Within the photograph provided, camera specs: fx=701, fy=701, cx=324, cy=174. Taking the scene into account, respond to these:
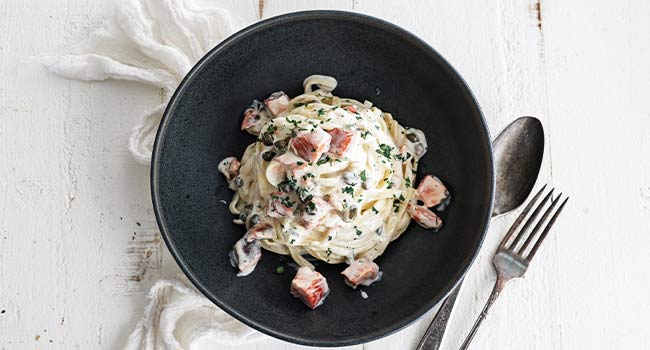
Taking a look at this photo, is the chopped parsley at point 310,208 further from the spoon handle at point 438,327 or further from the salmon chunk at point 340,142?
the spoon handle at point 438,327

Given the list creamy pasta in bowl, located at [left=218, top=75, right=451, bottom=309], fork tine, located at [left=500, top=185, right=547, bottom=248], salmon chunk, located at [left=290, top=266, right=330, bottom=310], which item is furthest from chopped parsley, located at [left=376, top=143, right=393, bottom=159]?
fork tine, located at [left=500, top=185, right=547, bottom=248]

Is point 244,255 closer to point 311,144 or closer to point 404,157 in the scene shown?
point 311,144

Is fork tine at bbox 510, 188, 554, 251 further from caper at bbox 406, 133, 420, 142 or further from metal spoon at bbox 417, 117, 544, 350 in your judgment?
caper at bbox 406, 133, 420, 142

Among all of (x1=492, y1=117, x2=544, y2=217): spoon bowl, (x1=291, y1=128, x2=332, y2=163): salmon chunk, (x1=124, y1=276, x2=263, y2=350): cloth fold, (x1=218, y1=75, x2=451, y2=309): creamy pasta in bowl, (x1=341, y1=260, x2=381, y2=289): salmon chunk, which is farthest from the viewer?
(x1=492, y1=117, x2=544, y2=217): spoon bowl

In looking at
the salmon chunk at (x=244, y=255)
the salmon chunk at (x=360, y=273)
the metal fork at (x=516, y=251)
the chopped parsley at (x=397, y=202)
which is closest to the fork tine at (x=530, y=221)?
the metal fork at (x=516, y=251)

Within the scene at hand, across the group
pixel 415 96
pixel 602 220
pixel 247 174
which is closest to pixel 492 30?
pixel 415 96

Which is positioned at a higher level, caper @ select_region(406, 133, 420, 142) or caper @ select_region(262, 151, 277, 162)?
caper @ select_region(406, 133, 420, 142)
